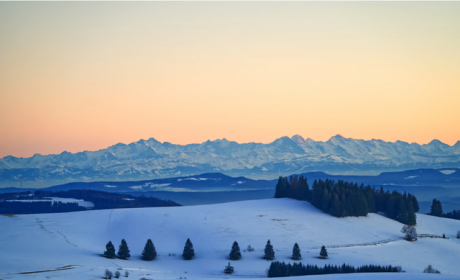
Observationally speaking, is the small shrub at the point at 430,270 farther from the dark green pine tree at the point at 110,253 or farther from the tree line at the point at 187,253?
the dark green pine tree at the point at 110,253

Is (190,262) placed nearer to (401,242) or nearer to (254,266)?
(254,266)

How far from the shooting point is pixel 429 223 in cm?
15175

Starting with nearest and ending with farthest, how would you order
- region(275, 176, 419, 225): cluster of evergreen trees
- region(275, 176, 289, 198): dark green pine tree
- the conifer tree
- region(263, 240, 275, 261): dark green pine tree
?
the conifer tree → region(263, 240, 275, 261): dark green pine tree → region(275, 176, 419, 225): cluster of evergreen trees → region(275, 176, 289, 198): dark green pine tree

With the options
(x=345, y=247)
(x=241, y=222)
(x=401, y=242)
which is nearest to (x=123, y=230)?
(x=241, y=222)

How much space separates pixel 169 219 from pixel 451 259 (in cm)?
7153

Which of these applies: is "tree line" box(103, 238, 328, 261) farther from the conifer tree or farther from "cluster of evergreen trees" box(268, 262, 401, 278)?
the conifer tree

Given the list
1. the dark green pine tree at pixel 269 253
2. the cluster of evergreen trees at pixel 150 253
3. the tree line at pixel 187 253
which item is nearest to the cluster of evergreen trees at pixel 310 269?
the tree line at pixel 187 253

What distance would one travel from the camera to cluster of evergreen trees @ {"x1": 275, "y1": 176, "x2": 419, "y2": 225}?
148500 millimetres

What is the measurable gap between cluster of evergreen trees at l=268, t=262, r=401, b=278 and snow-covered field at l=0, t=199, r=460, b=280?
9.42 feet

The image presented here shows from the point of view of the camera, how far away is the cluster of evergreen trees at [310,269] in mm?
89812

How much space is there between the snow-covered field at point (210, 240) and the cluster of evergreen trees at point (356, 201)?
129 inches

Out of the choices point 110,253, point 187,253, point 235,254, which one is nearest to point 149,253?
point 187,253

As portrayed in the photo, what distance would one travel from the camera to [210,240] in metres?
121

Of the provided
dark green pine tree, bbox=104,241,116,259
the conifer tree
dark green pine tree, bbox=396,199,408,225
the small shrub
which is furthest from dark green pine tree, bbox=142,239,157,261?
dark green pine tree, bbox=396,199,408,225
